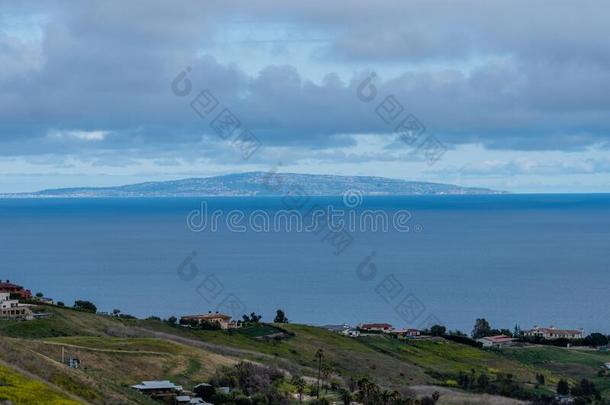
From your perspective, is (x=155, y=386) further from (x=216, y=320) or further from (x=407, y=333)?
(x=407, y=333)

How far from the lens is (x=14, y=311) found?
83.0 metres

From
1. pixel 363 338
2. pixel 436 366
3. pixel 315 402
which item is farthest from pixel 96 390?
pixel 363 338

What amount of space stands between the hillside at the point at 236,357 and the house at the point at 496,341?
130 inches

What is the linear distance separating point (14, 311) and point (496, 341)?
53.7 m

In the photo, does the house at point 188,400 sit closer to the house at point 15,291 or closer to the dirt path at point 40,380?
the dirt path at point 40,380

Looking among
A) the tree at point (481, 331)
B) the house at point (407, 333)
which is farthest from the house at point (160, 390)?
the tree at point (481, 331)

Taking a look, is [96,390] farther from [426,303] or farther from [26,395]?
[426,303]

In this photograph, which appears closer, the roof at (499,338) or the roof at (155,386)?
the roof at (155,386)

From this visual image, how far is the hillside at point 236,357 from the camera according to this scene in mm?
48156

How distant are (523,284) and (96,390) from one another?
13944cm

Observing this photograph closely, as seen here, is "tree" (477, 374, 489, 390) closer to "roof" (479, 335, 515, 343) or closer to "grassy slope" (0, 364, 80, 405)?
"roof" (479, 335, 515, 343)

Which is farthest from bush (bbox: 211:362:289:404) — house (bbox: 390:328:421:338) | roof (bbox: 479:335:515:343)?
roof (bbox: 479:335:515:343)

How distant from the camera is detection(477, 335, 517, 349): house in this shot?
343 ft

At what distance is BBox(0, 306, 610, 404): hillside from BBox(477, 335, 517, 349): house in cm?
329
